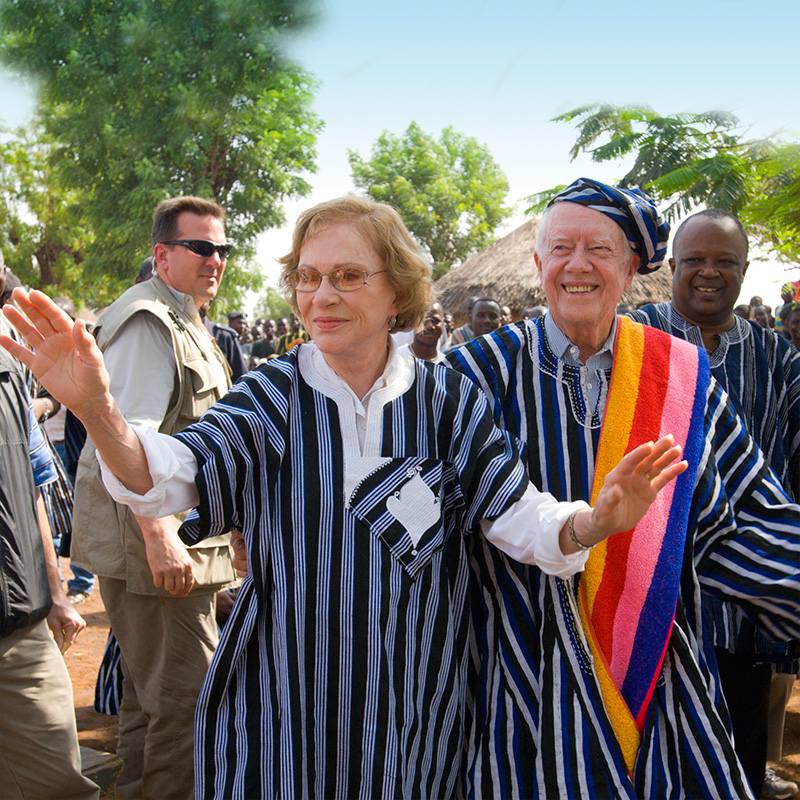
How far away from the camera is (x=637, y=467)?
1.81 meters

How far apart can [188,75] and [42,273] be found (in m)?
10.6

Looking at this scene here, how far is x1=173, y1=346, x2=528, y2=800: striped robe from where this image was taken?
6.37 feet

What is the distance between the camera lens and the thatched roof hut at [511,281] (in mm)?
19547

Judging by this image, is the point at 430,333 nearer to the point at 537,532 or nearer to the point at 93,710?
the point at 93,710

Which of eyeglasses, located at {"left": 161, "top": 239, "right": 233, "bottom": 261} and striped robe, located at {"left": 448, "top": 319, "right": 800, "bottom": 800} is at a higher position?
eyeglasses, located at {"left": 161, "top": 239, "right": 233, "bottom": 261}

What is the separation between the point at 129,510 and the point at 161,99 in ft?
70.7

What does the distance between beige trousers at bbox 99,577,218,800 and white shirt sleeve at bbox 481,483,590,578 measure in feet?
5.34

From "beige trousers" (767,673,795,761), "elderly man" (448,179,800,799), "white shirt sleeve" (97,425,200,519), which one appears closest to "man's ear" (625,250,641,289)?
"elderly man" (448,179,800,799)

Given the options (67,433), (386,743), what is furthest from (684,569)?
(67,433)

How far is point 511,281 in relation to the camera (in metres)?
21.2

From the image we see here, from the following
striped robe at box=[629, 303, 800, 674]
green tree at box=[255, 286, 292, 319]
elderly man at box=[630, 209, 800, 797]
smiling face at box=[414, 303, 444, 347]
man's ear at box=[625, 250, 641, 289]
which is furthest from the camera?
green tree at box=[255, 286, 292, 319]

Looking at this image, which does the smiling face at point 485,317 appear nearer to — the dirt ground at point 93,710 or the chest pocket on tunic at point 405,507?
the dirt ground at point 93,710

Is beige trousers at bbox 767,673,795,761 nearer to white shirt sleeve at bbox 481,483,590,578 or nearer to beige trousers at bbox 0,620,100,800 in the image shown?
white shirt sleeve at bbox 481,483,590,578

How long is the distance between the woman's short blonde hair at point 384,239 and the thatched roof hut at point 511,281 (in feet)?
56.4
